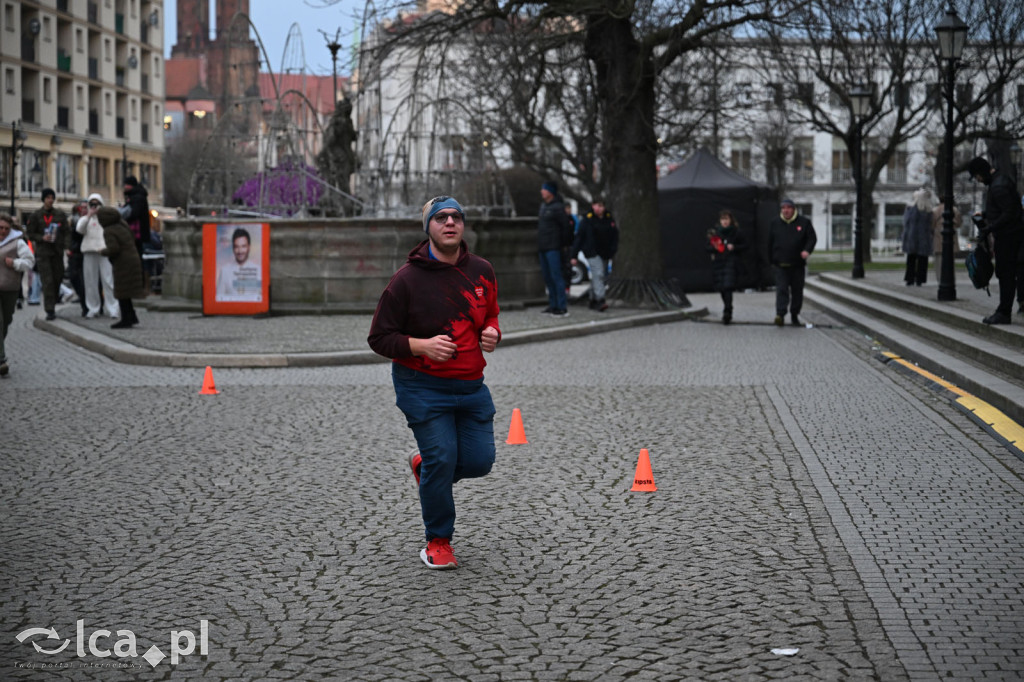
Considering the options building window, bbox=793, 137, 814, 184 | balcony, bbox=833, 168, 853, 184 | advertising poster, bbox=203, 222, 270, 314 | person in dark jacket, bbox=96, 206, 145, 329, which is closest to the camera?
person in dark jacket, bbox=96, 206, 145, 329

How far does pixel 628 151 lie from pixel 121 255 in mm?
9494

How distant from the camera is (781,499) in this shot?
7.52 meters

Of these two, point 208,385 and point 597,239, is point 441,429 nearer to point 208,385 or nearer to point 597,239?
point 208,385

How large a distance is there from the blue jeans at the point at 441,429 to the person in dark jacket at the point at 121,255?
13.1 m

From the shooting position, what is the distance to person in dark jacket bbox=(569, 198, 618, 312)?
22016 millimetres

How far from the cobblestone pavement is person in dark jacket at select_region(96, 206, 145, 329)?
20.8ft

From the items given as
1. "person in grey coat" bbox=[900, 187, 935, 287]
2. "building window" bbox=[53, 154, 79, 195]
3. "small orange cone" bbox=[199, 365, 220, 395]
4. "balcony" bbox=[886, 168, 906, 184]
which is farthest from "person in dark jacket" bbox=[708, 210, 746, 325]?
"balcony" bbox=[886, 168, 906, 184]

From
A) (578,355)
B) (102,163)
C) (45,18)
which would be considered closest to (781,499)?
(578,355)

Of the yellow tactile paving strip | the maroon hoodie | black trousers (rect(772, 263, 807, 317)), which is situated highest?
the maroon hoodie

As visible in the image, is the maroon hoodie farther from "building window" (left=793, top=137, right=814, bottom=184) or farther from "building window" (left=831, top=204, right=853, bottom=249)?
"building window" (left=831, top=204, right=853, bottom=249)

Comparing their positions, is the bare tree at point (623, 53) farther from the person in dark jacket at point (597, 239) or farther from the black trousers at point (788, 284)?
the black trousers at point (788, 284)

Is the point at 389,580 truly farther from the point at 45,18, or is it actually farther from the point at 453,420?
the point at 45,18

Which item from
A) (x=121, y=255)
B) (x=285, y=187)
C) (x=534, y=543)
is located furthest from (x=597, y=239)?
(x=534, y=543)

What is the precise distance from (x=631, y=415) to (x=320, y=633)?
629 centimetres
